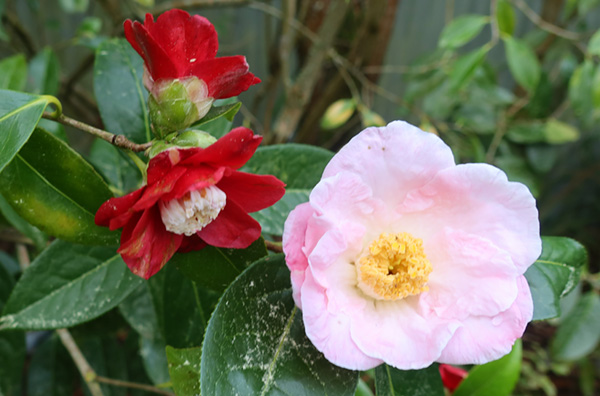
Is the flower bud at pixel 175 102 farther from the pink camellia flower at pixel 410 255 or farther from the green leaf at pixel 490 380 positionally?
the green leaf at pixel 490 380

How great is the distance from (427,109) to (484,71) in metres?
0.27

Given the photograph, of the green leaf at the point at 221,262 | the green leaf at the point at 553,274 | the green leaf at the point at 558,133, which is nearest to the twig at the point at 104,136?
the green leaf at the point at 221,262

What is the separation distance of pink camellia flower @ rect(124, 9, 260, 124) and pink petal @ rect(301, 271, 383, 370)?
0.62 ft

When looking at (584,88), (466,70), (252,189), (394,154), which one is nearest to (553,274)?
(394,154)

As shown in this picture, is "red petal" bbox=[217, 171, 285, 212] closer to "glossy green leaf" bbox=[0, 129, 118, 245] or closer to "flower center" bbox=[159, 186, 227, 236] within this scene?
"flower center" bbox=[159, 186, 227, 236]

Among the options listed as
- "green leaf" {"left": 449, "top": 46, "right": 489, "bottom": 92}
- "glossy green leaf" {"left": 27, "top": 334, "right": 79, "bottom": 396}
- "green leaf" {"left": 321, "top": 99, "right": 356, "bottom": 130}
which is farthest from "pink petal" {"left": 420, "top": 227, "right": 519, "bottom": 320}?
"green leaf" {"left": 321, "top": 99, "right": 356, "bottom": 130}

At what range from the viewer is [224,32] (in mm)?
2611

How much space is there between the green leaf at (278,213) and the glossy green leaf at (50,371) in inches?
29.7

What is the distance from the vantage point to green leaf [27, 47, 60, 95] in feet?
3.57

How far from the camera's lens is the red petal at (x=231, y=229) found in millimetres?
426

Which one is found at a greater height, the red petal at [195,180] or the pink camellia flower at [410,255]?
the red petal at [195,180]

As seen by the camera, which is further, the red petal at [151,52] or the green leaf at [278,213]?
the green leaf at [278,213]

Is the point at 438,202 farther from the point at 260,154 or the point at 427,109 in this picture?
the point at 427,109

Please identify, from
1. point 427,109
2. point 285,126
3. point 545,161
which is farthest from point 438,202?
point 545,161
